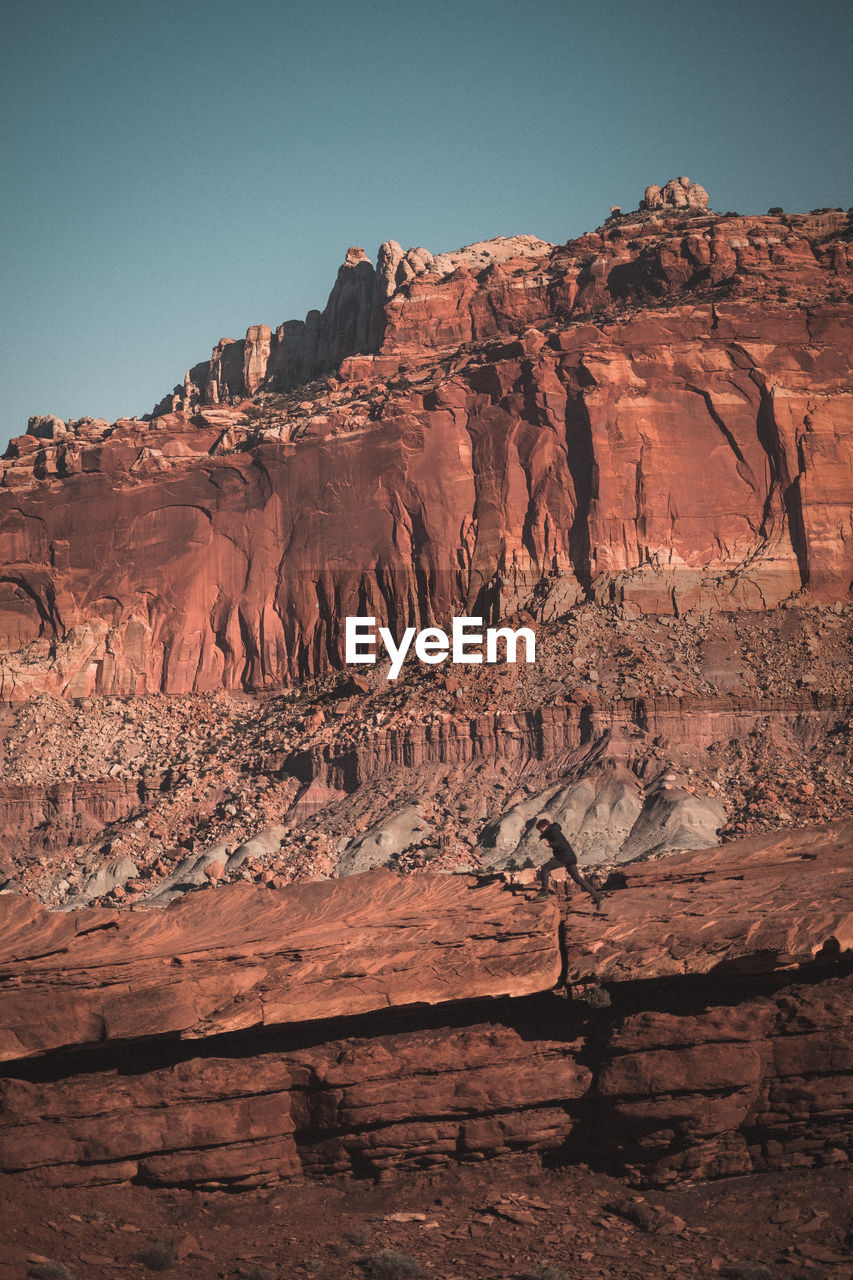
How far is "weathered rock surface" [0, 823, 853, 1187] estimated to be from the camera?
14906 mm

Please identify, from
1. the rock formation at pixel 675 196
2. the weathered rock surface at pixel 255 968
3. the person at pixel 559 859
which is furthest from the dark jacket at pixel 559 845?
the rock formation at pixel 675 196

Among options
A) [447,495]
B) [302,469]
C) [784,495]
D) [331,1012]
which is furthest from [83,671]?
[331,1012]

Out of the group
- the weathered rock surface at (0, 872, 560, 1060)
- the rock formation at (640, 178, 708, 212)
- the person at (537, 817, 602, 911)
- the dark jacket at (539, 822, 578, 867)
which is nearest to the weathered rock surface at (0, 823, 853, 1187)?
the weathered rock surface at (0, 872, 560, 1060)

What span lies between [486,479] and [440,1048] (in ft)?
186

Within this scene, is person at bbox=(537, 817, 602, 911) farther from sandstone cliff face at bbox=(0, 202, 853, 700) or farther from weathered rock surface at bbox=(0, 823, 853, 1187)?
sandstone cliff face at bbox=(0, 202, 853, 700)

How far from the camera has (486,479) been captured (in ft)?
230

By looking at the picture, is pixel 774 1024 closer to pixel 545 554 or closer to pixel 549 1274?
pixel 549 1274

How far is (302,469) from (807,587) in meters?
28.8

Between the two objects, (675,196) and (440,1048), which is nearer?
(440,1048)

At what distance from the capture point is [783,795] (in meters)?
49.0
